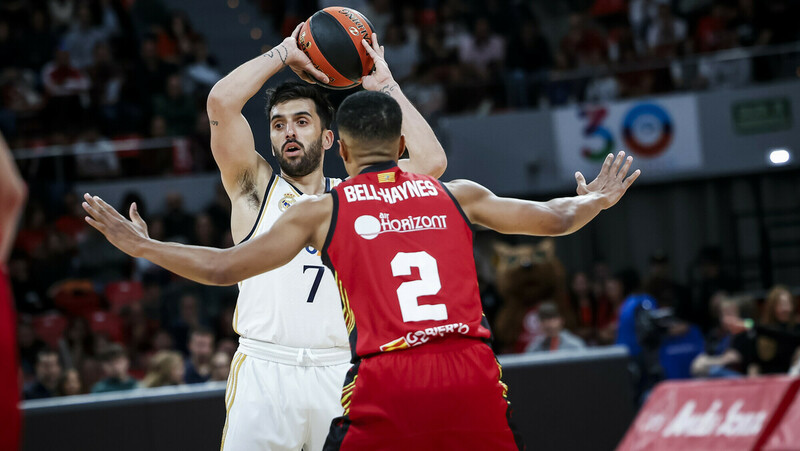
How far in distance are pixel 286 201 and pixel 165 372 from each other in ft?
15.0

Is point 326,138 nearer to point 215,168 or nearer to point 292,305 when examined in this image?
point 292,305

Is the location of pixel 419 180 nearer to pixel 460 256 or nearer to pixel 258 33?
pixel 460 256

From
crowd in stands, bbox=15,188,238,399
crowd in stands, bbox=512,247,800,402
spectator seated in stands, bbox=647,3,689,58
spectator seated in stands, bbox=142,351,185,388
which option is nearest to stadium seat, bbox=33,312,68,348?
crowd in stands, bbox=15,188,238,399

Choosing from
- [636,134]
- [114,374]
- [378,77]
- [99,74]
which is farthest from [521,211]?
[99,74]

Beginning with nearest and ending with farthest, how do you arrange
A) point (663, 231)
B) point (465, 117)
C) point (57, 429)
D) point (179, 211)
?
point (57, 429), point (179, 211), point (465, 117), point (663, 231)

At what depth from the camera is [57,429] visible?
7336 mm

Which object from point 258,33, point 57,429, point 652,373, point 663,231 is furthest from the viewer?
point 258,33

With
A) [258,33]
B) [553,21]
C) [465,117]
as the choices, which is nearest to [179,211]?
[465,117]

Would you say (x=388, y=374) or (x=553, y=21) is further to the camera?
(x=553, y=21)

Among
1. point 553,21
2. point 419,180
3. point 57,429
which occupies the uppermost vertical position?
point 553,21

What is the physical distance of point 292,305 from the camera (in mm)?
4910

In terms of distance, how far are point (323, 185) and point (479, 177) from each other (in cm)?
919

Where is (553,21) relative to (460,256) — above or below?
above

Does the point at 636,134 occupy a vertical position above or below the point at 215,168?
below
